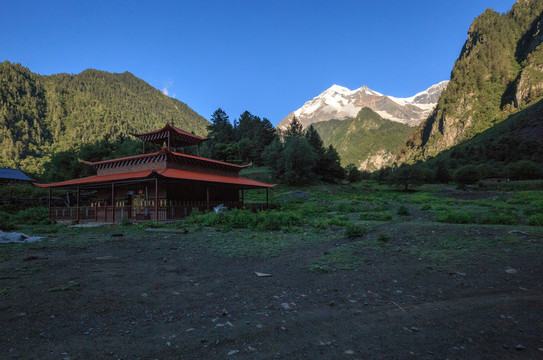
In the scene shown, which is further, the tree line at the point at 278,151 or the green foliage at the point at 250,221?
the tree line at the point at 278,151

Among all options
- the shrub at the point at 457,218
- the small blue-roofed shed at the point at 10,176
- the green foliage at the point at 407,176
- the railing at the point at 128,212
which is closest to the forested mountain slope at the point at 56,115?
the small blue-roofed shed at the point at 10,176

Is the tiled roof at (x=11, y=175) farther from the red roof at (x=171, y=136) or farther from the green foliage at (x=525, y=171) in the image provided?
the green foliage at (x=525, y=171)

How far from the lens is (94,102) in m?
145

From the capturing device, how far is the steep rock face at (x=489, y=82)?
140 meters

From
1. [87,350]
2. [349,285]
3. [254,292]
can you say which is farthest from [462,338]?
[87,350]

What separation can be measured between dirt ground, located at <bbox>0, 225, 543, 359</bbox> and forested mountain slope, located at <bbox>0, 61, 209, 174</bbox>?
7793 cm

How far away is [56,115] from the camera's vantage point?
118875 mm

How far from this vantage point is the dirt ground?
3.10m

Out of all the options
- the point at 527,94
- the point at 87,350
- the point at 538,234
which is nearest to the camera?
the point at 87,350

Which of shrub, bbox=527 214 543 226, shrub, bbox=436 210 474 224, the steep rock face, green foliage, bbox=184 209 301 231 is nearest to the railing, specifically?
green foliage, bbox=184 209 301 231

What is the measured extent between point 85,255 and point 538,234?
13.5 metres

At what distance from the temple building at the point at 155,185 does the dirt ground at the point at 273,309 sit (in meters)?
12.0

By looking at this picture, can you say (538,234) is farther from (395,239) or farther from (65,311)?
(65,311)

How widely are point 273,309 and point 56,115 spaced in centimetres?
15121
